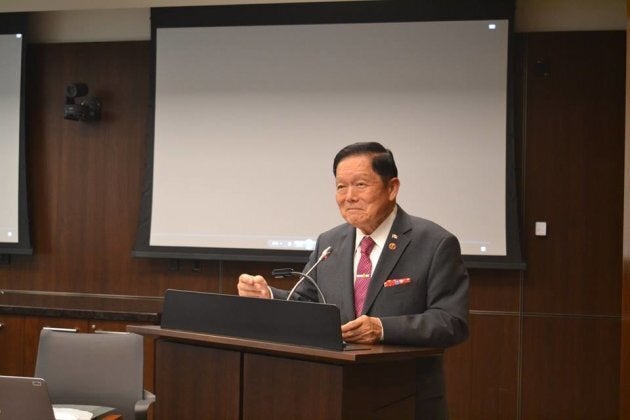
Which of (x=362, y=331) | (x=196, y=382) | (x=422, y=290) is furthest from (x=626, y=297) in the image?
(x=196, y=382)

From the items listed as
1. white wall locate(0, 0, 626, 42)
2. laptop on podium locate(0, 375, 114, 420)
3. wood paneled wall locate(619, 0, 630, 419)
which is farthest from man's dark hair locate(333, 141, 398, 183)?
white wall locate(0, 0, 626, 42)

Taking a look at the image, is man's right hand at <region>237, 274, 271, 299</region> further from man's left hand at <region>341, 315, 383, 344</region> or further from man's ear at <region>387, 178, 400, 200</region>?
man's ear at <region>387, 178, 400, 200</region>

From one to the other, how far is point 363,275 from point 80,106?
12.7ft

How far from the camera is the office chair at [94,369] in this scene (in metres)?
3.56

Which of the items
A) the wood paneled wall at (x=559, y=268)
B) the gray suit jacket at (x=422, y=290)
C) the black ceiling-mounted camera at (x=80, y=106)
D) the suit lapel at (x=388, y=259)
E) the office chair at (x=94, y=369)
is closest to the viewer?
the gray suit jacket at (x=422, y=290)

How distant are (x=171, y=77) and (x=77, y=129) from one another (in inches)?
33.8

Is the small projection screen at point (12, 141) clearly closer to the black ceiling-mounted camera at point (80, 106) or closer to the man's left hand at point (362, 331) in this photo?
the black ceiling-mounted camera at point (80, 106)

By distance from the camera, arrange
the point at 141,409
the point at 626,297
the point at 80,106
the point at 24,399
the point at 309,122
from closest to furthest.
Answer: the point at 24,399 → the point at 141,409 → the point at 626,297 → the point at 309,122 → the point at 80,106

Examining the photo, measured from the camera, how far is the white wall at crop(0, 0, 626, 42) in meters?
5.48

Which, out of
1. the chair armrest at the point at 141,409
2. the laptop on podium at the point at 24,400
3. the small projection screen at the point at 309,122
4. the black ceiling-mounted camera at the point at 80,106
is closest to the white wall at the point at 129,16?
the small projection screen at the point at 309,122

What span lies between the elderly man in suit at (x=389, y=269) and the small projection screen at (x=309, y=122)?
2.83 m

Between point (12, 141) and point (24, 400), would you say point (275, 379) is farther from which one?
point (12, 141)

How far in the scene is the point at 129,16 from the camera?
616cm

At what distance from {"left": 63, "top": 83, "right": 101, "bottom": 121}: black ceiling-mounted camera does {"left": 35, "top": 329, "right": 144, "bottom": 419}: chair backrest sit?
8.65 ft
